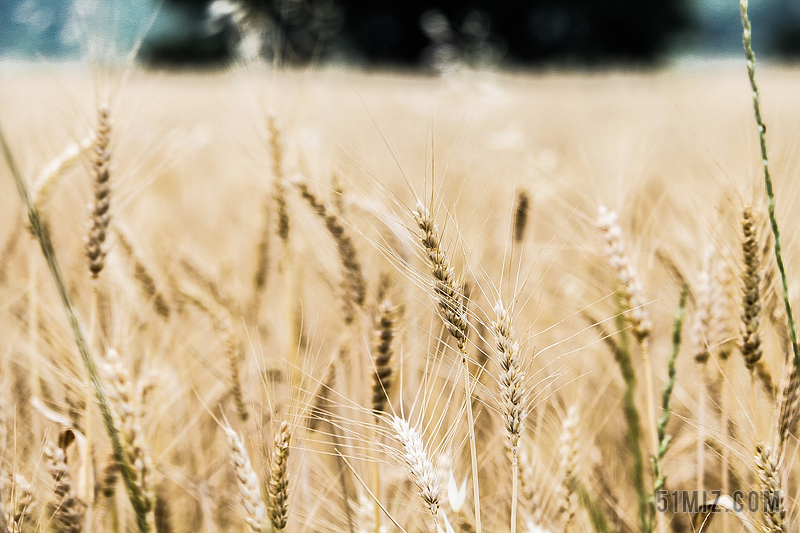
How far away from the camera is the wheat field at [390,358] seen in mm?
390

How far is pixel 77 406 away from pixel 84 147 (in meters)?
0.32

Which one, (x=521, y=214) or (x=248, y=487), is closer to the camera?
(x=248, y=487)

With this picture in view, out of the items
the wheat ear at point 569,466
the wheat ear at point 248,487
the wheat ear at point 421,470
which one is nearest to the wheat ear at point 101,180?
the wheat ear at point 248,487

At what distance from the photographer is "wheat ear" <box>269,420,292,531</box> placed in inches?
14.7

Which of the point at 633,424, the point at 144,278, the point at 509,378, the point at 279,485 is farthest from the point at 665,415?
the point at 144,278

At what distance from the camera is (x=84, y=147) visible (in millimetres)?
570

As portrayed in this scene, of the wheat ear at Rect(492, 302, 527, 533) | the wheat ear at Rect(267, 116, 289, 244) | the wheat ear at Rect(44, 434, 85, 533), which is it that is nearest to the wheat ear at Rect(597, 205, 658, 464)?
the wheat ear at Rect(492, 302, 527, 533)

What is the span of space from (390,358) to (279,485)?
0.49ft

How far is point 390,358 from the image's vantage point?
0.46 meters

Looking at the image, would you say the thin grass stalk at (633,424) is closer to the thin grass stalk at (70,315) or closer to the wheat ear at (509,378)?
the wheat ear at (509,378)

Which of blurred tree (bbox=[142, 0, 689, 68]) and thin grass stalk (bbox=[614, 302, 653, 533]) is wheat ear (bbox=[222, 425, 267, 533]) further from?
blurred tree (bbox=[142, 0, 689, 68])

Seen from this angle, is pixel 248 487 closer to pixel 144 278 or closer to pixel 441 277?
pixel 441 277

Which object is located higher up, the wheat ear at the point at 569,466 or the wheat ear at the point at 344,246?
the wheat ear at the point at 344,246

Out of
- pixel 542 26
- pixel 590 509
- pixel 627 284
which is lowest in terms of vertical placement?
pixel 590 509
